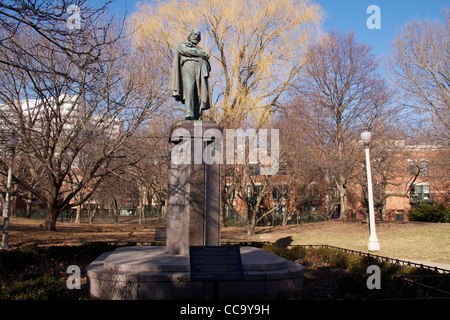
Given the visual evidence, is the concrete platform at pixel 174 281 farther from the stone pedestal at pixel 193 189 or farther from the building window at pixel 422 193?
the building window at pixel 422 193

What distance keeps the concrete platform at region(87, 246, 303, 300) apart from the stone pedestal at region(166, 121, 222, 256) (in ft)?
4.02

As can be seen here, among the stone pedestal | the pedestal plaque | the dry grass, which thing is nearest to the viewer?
the pedestal plaque

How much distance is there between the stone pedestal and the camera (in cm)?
857

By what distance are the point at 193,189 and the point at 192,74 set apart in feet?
9.95

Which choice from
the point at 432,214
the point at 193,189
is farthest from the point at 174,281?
the point at 432,214

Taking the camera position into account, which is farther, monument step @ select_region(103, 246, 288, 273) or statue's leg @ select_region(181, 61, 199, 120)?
statue's leg @ select_region(181, 61, 199, 120)

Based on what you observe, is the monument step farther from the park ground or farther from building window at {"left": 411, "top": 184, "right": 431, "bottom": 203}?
building window at {"left": 411, "top": 184, "right": 431, "bottom": 203}

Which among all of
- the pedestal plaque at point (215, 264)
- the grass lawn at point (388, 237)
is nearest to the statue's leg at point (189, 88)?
the pedestal plaque at point (215, 264)

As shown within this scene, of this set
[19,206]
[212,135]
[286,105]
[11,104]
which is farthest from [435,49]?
[19,206]

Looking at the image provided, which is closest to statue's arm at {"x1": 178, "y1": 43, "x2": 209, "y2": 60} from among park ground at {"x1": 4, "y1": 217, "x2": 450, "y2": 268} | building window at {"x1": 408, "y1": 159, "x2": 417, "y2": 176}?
park ground at {"x1": 4, "y1": 217, "x2": 450, "y2": 268}

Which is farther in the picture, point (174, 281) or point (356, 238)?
point (356, 238)

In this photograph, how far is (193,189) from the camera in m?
8.62

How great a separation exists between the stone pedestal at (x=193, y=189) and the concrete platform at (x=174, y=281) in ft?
4.02

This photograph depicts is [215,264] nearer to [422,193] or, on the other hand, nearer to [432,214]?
[432,214]
